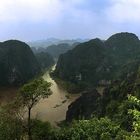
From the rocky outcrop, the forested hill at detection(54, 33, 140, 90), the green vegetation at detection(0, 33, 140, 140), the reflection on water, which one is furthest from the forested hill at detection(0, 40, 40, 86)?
the rocky outcrop

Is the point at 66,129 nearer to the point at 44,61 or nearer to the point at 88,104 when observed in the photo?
the point at 88,104

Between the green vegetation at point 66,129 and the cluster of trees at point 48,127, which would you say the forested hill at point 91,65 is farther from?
the green vegetation at point 66,129

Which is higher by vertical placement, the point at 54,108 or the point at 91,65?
the point at 91,65

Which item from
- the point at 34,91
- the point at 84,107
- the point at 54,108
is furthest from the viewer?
the point at 54,108

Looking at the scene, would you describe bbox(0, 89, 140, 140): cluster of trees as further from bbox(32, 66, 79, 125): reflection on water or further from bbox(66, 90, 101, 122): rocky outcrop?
bbox(32, 66, 79, 125): reflection on water

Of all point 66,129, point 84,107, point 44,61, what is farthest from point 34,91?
point 44,61

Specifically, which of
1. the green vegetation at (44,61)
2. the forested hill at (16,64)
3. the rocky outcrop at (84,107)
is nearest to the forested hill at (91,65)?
the forested hill at (16,64)
